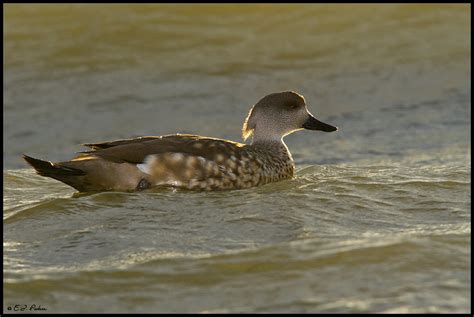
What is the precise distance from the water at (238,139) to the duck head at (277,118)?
46 centimetres

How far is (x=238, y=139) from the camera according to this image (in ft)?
42.9

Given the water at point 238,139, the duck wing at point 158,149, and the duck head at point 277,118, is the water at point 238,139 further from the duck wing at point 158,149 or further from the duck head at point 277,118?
the duck head at point 277,118

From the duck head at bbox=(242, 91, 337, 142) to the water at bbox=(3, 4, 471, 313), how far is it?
0.46 metres

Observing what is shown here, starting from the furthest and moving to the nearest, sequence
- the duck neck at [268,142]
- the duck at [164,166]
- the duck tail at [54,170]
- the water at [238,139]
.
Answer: the duck neck at [268,142] < the duck at [164,166] < the duck tail at [54,170] < the water at [238,139]

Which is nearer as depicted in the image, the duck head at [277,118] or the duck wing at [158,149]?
the duck wing at [158,149]

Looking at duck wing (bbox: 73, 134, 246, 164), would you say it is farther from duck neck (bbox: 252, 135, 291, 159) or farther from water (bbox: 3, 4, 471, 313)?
duck neck (bbox: 252, 135, 291, 159)

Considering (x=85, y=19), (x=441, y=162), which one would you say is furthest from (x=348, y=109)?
(x=85, y=19)

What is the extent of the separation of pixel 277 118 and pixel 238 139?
3580 mm

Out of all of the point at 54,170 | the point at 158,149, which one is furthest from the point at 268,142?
the point at 54,170

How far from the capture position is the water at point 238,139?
Answer: 5.84m

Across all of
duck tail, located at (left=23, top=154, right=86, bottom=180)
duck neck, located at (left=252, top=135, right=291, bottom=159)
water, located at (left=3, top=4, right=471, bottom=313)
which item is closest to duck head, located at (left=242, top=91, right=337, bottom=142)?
duck neck, located at (left=252, top=135, right=291, bottom=159)

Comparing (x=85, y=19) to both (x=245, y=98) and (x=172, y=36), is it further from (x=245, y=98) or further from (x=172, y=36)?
(x=245, y=98)

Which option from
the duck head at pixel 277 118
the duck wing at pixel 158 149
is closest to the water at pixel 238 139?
the duck wing at pixel 158 149

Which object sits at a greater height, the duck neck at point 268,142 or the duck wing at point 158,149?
the duck wing at point 158,149
